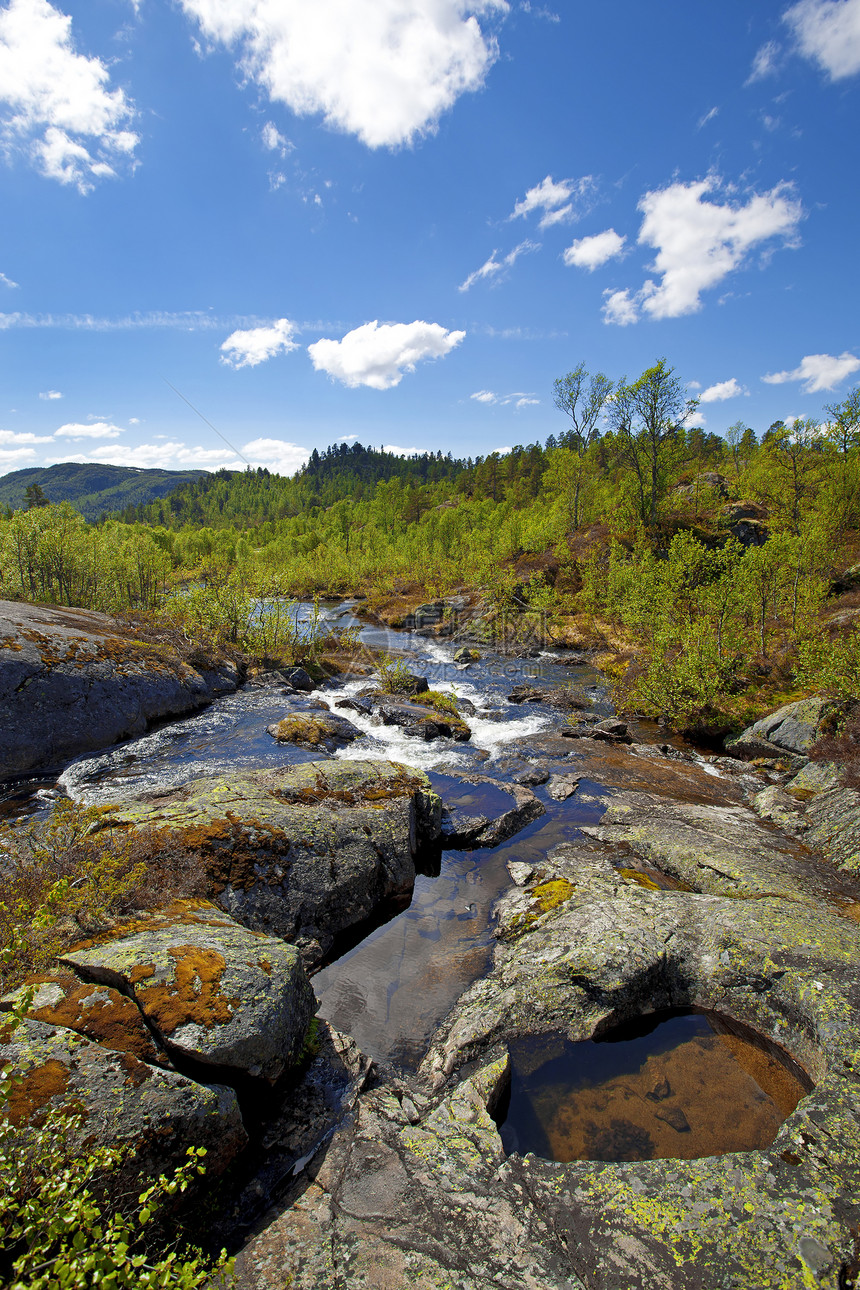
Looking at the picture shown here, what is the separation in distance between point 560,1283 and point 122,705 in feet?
64.1

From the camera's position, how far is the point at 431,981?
9.16 meters

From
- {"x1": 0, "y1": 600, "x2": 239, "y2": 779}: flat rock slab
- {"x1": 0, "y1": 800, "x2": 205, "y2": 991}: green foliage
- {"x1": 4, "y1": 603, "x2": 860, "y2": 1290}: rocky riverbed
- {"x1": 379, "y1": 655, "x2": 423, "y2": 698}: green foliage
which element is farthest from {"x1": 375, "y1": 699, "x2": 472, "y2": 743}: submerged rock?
{"x1": 0, "y1": 800, "x2": 205, "y2": 991}: green foliage

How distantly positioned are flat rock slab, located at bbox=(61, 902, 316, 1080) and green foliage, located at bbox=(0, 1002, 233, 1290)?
101 centimetres

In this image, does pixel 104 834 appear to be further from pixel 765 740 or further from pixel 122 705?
pixel 765 740

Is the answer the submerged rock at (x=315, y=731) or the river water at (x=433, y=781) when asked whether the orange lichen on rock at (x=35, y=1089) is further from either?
the submerged rock at (x=315, y=731)

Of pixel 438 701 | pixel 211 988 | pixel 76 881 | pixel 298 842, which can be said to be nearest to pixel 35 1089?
pixel 211 988

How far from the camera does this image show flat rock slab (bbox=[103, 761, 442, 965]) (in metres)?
9.05

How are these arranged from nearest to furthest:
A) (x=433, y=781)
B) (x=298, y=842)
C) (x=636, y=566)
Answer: (x=298, y=842) < (x=433, y=781) < (x=636, y=566)

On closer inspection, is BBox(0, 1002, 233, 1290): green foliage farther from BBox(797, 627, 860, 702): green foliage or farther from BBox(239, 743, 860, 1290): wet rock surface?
BBox(797, 627, 860, 702): green foliage

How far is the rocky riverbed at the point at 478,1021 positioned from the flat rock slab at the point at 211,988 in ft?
0.10

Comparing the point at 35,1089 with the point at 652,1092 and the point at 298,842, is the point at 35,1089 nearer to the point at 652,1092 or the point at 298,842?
the point at 298,842

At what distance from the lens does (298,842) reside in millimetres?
9883

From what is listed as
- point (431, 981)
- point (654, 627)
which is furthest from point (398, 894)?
point (654, 627)

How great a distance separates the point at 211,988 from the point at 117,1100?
130 centimetres
